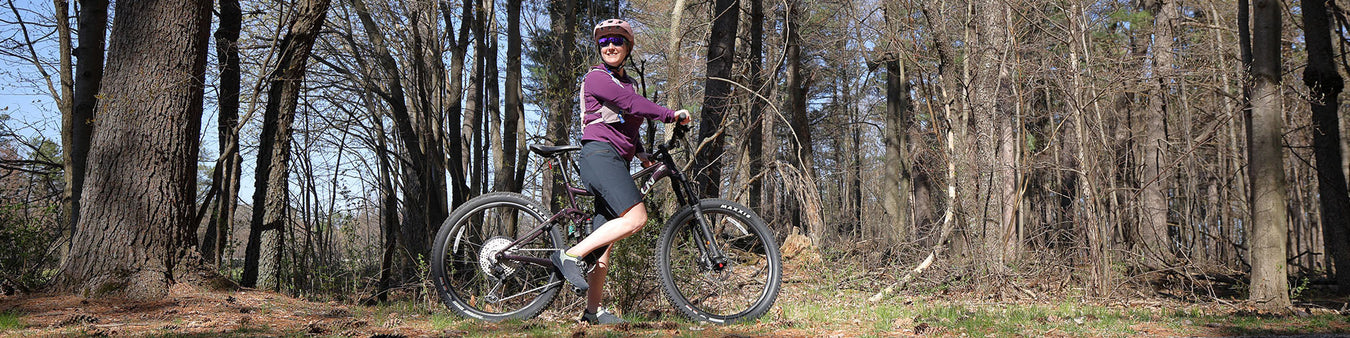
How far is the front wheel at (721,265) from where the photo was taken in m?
4.65

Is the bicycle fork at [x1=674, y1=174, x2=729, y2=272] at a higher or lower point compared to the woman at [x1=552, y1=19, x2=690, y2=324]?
lower

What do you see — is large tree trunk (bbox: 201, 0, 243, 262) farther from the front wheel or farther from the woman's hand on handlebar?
the woman's hand on handlebar

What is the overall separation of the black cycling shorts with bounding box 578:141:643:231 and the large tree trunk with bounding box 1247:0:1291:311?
17.9 ft

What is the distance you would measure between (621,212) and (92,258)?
3308 millimetres

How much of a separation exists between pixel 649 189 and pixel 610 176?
0.47 meters

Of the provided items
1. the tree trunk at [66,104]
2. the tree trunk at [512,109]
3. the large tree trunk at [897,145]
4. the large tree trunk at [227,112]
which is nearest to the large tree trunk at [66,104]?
the tree trunk at [66,104]

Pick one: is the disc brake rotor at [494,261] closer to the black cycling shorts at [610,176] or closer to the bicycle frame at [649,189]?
the bicycle frame at [649,189]

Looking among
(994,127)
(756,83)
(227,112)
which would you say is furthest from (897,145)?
(227,112)

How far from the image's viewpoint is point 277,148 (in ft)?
25.8

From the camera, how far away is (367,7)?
10.2m

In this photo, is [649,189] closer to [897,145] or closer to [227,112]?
[227,112]

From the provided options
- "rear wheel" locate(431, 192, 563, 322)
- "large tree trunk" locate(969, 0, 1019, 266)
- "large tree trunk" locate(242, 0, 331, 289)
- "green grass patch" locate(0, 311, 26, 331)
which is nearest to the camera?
"green grass patch" locate(0, 311, 26, 331)

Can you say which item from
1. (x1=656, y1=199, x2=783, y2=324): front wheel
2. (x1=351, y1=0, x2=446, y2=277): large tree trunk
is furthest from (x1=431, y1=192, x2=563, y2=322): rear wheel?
(x1=351, y1=0, x2=446, y2=277): large tree trunk

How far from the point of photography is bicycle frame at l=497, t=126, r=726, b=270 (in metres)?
4.69
